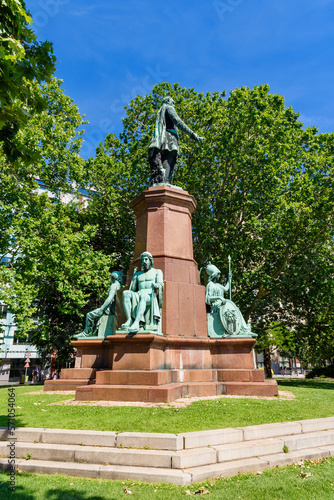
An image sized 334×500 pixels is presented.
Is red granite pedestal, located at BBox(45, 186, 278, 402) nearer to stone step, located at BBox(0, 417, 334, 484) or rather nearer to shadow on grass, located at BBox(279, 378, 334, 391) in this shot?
stone step, located at BBox(0, 417, 334, 484)

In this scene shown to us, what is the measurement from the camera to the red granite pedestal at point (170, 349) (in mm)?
8062

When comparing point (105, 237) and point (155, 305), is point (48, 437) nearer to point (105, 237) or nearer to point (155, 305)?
point (155, 305)

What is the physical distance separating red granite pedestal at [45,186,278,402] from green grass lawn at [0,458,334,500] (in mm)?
3357

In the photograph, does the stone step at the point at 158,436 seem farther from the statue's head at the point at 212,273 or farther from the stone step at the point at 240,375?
the statue's head at the point at 212,273

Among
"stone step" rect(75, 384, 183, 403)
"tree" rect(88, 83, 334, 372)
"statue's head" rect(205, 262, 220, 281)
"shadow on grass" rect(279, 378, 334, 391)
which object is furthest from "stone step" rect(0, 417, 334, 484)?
"tree" rect(88, 83, 334, 372)

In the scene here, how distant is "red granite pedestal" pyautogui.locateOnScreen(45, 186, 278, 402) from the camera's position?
806cm

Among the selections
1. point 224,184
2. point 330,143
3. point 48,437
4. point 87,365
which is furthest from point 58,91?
point 48,437

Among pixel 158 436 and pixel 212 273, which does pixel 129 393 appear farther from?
pixel 212 273

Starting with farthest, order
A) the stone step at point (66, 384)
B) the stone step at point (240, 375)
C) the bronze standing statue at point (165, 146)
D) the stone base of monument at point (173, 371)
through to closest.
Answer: the bronze standing statue at point (165, 146) < the stone step at point (66, 384) < the stone step at point (240, 375) < the stone base of monument at point (173, 371)

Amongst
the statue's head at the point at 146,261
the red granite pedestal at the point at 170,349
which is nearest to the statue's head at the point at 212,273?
the red granite pedestal at the point at 170,349

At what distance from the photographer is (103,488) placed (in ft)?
13.1

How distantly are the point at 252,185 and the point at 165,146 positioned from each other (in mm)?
9348

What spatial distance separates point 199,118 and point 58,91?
938 centimetres

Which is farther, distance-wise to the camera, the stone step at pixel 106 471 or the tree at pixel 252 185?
the tree at pixel 252 185
